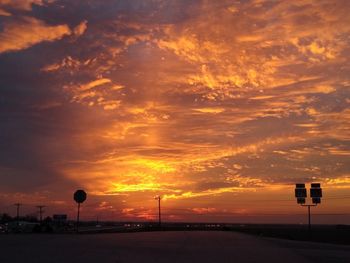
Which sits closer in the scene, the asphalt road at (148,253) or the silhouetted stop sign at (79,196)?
the asphalt road at (148,253)

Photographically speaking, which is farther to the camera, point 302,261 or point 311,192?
point 311,192

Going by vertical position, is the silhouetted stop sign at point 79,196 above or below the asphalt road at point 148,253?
above

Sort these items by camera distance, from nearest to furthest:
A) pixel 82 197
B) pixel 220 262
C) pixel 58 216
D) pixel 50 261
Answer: pixel 50 261
pixel 220 262
pixel 82 197
pixel 58 216

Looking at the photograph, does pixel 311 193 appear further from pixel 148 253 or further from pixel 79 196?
pixel 148 253

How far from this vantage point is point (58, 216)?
82312mm

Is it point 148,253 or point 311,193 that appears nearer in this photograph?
point 148,253

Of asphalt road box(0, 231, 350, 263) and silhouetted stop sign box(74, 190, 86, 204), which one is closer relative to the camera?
asphalt road box(0, 231, 350, 263)

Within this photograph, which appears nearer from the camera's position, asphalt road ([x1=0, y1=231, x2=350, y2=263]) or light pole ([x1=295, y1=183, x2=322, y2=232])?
asphalt road ([x1=0, y1=231, x2=350, y2=263])

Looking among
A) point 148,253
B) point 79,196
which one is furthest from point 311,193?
point 148,253

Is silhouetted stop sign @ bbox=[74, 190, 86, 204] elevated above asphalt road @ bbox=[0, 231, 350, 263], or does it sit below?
above

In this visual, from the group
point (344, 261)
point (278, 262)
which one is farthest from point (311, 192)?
point (278, 262)

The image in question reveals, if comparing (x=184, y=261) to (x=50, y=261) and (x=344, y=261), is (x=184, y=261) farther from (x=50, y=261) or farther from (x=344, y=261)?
(x=344, y=261)

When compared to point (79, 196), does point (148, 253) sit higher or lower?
lower

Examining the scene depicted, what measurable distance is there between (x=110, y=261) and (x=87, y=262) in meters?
0.93
